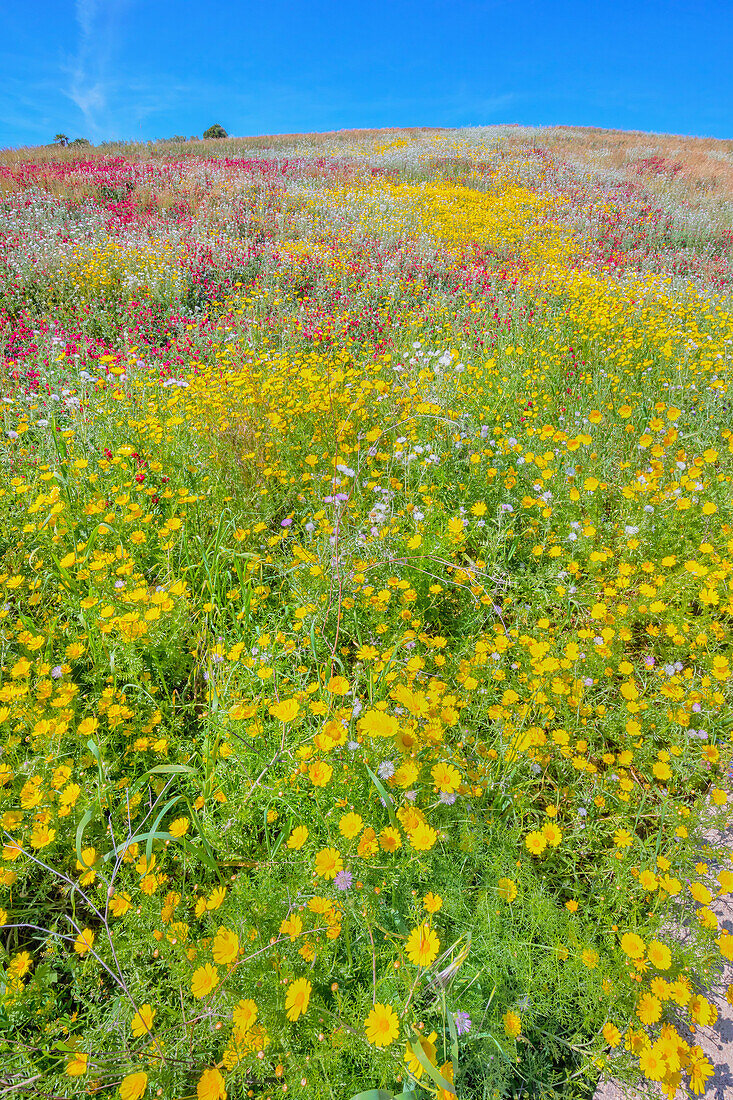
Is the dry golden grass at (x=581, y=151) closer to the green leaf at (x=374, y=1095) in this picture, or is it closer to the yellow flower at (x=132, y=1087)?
the yellow flower at (x=132, y=1087)

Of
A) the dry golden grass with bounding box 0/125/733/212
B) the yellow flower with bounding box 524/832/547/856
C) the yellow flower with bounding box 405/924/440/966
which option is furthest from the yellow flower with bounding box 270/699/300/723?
the dry golden grass with bounding box 0/125/733/212

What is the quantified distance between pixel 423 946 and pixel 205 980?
54cm

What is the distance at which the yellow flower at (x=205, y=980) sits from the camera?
1.22 m

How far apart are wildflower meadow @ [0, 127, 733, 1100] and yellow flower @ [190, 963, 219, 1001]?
0.14ft

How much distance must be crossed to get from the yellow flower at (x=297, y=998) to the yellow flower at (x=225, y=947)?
0.16m

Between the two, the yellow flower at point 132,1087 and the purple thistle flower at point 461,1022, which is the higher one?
the yellow flower at point 132,1087

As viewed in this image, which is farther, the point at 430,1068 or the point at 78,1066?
the point at 78,1066

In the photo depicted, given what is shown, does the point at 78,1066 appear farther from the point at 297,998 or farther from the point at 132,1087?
the point at 297,998

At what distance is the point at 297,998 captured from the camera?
120cm

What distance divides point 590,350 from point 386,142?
21.1 metres


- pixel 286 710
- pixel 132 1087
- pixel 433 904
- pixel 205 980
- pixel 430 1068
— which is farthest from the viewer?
pixel 286 710

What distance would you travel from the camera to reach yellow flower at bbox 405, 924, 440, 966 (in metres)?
1.21

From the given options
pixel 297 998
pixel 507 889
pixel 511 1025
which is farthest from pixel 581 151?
pixel 297 998

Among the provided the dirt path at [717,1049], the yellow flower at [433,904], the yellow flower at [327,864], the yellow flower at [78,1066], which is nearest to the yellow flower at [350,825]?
the yellow flower at [327,864]
